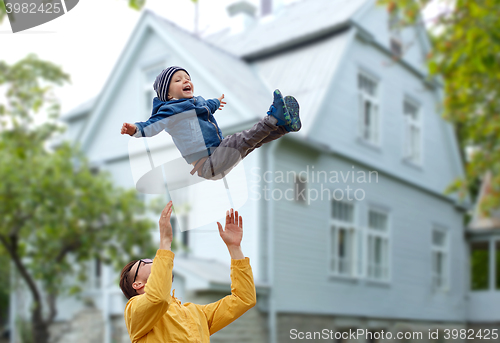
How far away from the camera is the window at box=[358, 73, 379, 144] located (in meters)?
12.3

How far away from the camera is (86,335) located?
1250 cm

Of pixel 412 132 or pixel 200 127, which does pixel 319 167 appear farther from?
pixel 200 127

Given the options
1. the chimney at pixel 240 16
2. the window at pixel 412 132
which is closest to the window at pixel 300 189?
the window at pixel 412 132

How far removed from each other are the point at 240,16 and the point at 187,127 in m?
12.4

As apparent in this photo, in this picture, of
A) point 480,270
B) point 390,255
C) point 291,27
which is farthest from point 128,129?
point 480,270

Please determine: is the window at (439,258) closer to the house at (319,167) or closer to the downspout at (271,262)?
the house at (319,167)

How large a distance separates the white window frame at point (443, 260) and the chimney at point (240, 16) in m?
6.39

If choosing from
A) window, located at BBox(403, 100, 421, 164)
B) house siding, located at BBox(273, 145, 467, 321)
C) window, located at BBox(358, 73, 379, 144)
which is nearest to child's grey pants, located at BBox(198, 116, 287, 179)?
house siding, located at BBox(273, 145, 467, 321)

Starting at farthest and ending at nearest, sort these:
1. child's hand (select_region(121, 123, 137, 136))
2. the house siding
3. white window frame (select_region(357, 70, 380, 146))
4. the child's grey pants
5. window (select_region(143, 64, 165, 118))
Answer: white window frame (select_region(357, 70, 380, 146))
window (select_region(143, 64, 165, 118))
the house siding
the child's grey pants
child's hand (select_region(121, 123, 137, 136))

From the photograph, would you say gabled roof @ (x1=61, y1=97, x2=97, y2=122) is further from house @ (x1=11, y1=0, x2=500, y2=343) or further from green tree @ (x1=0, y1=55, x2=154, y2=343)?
green tree @ (x1=0, y1=55, x2=154, y2=343)

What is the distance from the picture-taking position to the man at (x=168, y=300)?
1813 millimetres

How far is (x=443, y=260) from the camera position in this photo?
49.7 ft

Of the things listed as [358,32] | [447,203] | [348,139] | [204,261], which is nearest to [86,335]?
[204,261]

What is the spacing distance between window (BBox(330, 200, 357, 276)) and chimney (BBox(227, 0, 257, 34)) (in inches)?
184
